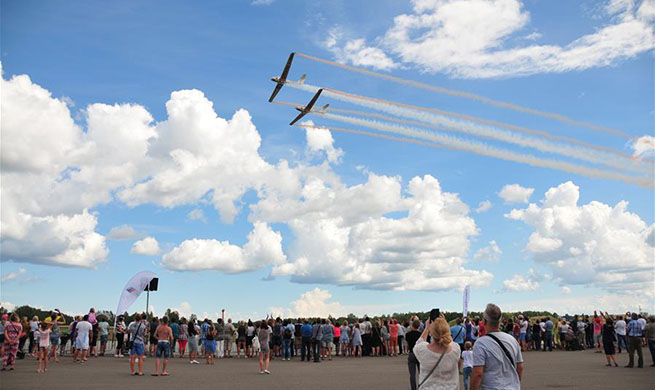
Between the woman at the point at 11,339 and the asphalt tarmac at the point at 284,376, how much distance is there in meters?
0.39

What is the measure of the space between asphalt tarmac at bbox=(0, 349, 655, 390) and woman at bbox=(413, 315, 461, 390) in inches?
288

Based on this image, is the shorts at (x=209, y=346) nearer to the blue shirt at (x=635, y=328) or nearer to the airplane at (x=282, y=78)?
the airplane at (x=282, y=78)

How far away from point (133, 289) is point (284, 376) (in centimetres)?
948

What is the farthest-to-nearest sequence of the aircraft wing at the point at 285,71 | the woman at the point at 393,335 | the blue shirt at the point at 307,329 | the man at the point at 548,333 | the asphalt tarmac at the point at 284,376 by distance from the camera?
1. the man at the point at 548,333
2. the aircraft wing at the point at 285,71
3. the woman at the point at 393,335
4. the blue shirt at the point at 307,329
5. the asphalt tarmac at the point at 284,376

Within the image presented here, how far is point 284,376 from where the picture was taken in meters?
14.7

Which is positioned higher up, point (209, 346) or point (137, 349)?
point (137, 349)

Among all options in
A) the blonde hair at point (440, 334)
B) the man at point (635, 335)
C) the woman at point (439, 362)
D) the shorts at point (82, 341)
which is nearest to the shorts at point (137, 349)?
the shorts at point (82, 341)

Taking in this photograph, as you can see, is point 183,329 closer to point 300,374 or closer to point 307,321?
point 307,321

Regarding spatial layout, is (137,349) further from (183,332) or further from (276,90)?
(276,90)

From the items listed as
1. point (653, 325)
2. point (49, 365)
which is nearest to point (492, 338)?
point (653, 325)

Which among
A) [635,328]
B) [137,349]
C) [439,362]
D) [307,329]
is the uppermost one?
[439,362]

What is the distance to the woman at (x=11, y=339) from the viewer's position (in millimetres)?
14539

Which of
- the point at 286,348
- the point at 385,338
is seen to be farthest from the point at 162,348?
the point at 385,338

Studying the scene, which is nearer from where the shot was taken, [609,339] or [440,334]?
[440,334]
